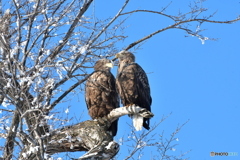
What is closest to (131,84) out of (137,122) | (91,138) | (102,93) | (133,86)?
(133,86)

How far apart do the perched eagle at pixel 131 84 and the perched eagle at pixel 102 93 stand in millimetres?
150

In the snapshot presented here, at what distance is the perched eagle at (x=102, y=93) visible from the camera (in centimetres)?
810

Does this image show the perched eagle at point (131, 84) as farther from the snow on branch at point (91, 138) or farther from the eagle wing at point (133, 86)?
the snow on branch at point (91, 138)

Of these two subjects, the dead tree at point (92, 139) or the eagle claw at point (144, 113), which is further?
the eagle claw at point (144, 113)

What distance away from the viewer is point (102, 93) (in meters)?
8.17

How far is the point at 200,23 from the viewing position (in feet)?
25.8

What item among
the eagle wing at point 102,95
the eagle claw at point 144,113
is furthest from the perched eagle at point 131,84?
the eagle claw at point 144,113

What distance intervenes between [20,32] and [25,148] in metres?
1.53

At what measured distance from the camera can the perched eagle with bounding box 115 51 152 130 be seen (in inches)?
319

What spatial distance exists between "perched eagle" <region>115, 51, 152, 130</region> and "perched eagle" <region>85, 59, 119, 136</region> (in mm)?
150

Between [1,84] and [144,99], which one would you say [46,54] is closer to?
[1,84]

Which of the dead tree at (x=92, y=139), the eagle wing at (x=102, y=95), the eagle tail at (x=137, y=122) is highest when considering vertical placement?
the eagle wing at (x=102, y=95)

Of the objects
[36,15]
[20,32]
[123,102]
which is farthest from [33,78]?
[123,102]

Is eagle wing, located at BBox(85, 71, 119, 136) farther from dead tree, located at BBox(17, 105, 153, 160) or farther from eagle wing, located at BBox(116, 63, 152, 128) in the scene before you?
dead tree, located at BBox(17, 105, 153, 160)
